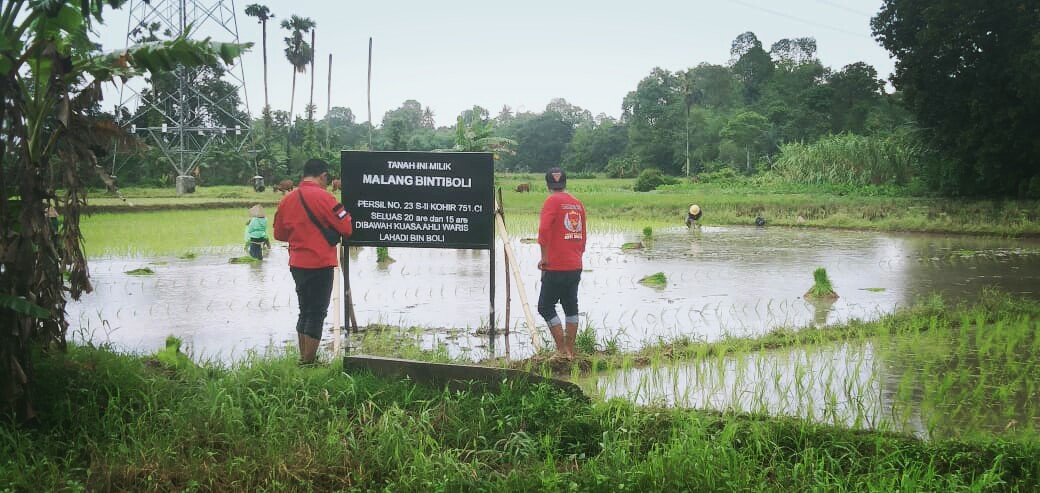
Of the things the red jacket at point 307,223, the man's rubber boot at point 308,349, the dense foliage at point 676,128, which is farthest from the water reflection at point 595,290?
the dense foliage at point 676,128

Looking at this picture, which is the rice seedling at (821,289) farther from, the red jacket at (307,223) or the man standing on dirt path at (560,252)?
the red jacket at (307,223)

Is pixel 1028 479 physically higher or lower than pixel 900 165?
lower

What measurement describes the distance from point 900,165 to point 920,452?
35.8 m

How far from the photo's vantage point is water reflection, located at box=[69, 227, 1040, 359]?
8.87 m

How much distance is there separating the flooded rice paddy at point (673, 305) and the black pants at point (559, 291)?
710 millimetres

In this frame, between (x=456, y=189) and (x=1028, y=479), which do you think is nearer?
(x=1028, y=479)

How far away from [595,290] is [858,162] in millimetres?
30532

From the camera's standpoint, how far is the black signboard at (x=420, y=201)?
8344 mm

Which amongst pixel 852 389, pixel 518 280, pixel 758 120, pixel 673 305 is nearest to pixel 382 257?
pixel 673 305

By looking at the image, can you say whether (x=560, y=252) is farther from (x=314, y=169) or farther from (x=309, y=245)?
(x=314, y=169)

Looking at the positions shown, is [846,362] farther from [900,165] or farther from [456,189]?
[900,165]

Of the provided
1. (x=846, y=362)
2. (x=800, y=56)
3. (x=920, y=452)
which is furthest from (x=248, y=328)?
(x=800, y=56)

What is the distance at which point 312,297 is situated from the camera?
6.90 m

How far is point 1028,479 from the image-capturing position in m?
4.51
